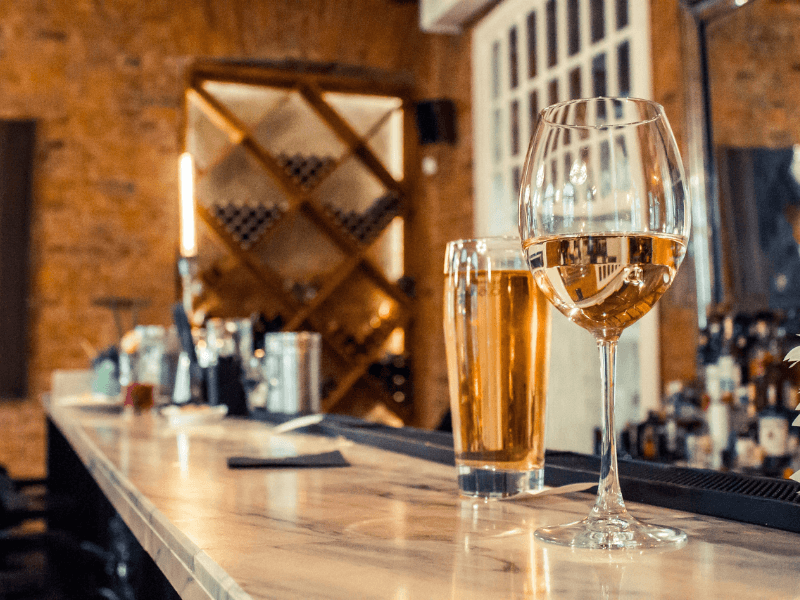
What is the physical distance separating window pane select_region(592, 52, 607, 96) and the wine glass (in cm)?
305

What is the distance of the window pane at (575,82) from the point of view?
362 cm

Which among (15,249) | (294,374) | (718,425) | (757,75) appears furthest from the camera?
(15,249)

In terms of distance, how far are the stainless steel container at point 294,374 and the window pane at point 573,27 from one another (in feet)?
8.44

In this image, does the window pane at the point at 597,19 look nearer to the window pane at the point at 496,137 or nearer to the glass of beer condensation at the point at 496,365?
the window pane at the point at 496,137

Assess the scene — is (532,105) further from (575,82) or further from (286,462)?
(286,462)

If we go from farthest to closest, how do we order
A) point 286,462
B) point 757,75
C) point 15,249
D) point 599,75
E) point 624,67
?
point 15,249 < point 599,75 < point 624,67 < point 757,75 < point 286,462

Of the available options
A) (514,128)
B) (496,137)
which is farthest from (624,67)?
(496,137)

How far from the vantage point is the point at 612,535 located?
45 centimetres

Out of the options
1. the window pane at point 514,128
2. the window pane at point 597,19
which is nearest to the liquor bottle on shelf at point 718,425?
the window pane at point 597,19

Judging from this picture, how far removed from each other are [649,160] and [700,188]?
2.26m

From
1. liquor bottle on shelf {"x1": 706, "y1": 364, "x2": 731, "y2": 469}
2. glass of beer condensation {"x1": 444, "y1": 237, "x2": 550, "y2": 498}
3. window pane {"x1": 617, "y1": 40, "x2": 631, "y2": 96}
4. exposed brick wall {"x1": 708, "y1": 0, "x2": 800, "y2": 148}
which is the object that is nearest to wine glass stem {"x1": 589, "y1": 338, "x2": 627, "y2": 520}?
glass of beer condensation {"x1": 444, "y1": 237, "x2": 550, "y2": 498}

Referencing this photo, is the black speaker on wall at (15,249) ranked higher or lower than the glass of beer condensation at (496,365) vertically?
higher

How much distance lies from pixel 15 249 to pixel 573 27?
120 inches

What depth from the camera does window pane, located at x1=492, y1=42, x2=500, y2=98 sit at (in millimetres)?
4426
